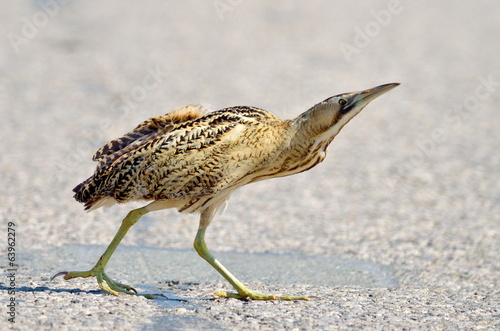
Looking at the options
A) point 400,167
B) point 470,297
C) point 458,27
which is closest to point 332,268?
point 470,297

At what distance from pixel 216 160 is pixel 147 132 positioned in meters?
0.80

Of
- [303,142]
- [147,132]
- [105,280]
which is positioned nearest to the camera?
[303,142]

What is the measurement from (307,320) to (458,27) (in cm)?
1504

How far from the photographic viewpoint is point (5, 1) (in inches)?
723

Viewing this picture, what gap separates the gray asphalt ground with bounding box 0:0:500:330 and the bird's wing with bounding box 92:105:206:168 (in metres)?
0.90

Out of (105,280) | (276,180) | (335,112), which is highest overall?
(276,180)

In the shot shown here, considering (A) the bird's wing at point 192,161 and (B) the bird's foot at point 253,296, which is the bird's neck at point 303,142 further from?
(B) the bird's foot at point 253,296

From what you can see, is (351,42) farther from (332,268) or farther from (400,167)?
(332,268)

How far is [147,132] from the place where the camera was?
5.64m

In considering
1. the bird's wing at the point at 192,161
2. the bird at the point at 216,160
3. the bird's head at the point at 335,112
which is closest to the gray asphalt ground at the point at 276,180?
the bird at the point at 216,160

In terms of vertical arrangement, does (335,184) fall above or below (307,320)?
above

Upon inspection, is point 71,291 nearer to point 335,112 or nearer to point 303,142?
point 303,142

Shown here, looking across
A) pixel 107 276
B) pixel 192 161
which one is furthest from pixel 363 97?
pixel 107 276

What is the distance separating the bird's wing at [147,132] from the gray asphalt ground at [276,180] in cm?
90
